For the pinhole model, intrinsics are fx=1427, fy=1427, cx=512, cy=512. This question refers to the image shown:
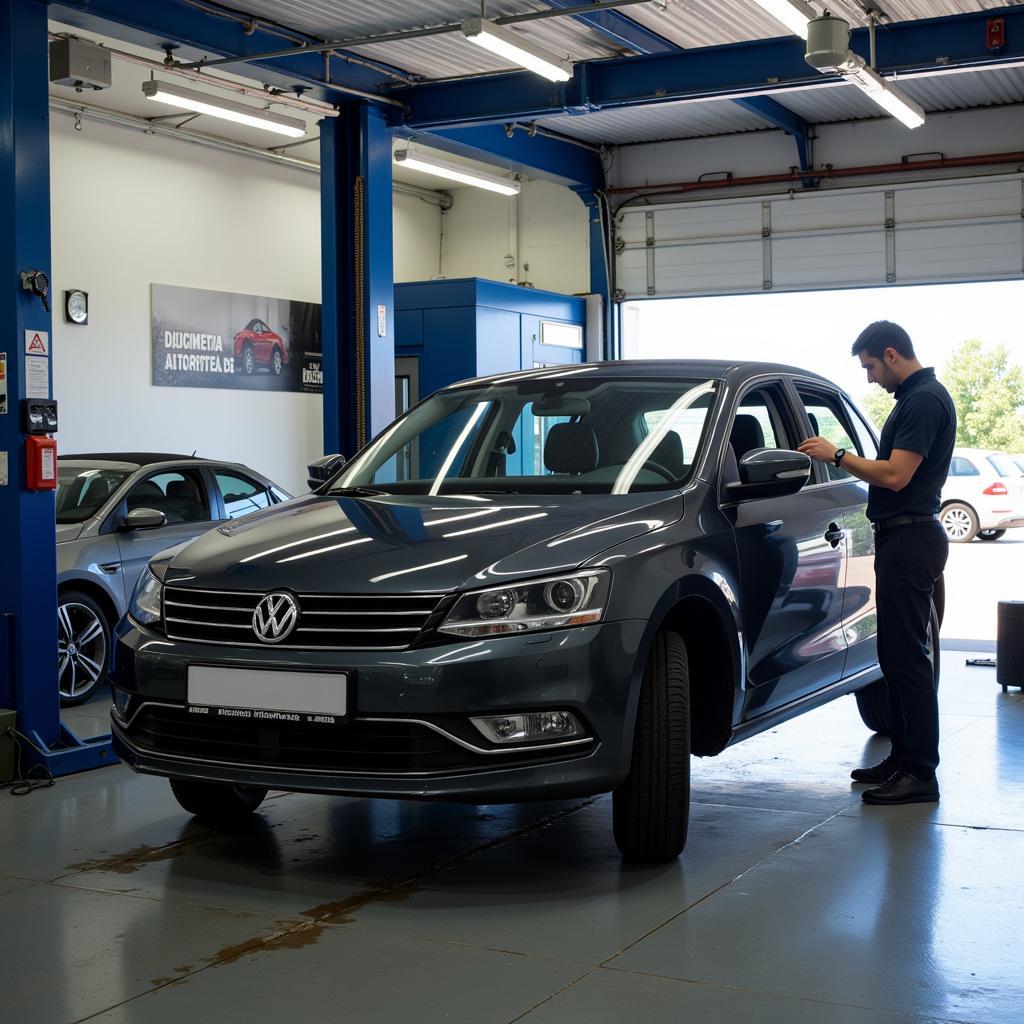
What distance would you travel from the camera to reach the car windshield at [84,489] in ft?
27.1

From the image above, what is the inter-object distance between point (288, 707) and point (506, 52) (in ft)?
18.6

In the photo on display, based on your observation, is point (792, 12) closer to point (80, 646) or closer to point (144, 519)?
point (144, 519)

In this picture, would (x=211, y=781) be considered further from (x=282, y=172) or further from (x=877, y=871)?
(x=282, y=172)

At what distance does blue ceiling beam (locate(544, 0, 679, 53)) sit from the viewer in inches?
360

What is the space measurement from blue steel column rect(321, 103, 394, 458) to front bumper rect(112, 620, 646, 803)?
20.5 ft

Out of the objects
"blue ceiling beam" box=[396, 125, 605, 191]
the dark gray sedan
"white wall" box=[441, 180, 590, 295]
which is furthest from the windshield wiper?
"white wall" box=[441, 180, 590, 295]

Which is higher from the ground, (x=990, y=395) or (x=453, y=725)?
(x=990, y=395)

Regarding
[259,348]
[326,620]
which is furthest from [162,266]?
[326,620]

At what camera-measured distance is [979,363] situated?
33.0m

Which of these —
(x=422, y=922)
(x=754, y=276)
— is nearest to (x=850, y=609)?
(x=422, y=922)

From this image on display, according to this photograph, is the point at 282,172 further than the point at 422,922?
Yes

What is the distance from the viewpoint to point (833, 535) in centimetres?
555

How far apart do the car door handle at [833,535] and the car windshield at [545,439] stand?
827 millimetres

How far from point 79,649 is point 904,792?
183 inches
